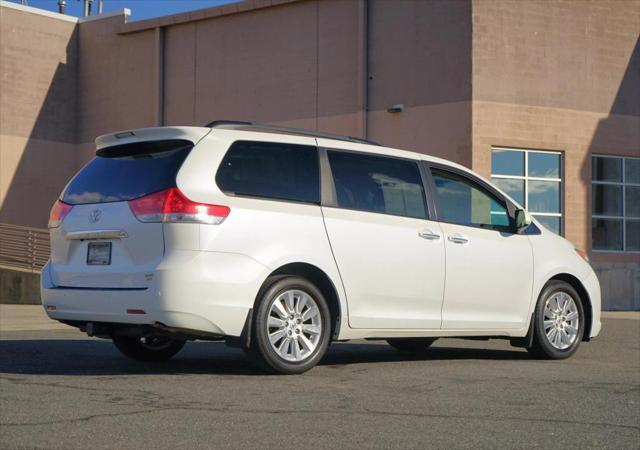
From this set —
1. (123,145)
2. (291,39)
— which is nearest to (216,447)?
(123,145)

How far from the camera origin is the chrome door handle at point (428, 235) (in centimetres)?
952

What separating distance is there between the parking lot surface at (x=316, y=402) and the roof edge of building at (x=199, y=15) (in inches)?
650

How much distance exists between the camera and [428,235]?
955cm

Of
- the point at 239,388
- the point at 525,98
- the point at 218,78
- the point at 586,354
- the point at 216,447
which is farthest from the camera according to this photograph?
the point at 218,78

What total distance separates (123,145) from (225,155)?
0.96 m

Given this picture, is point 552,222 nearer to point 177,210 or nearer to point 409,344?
point 409,344

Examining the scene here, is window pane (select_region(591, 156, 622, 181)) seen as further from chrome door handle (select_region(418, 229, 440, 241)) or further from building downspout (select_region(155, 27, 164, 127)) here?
chrome door handle (select_region(418, 229, 440, 241))

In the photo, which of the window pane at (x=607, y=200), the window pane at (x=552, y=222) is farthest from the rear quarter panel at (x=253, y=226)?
the window pane at (x=607, y=200)

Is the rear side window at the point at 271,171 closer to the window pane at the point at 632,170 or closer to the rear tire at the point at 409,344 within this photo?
the rear tire at the point at 409,344

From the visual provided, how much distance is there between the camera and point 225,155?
27.6 ft

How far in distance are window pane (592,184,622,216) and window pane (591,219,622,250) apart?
195mm

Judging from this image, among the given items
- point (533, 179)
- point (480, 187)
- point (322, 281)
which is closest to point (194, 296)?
point (322, 281)

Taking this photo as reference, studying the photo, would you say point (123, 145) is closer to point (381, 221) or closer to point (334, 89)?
point (381, 221)

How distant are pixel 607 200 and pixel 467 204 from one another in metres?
14.3
